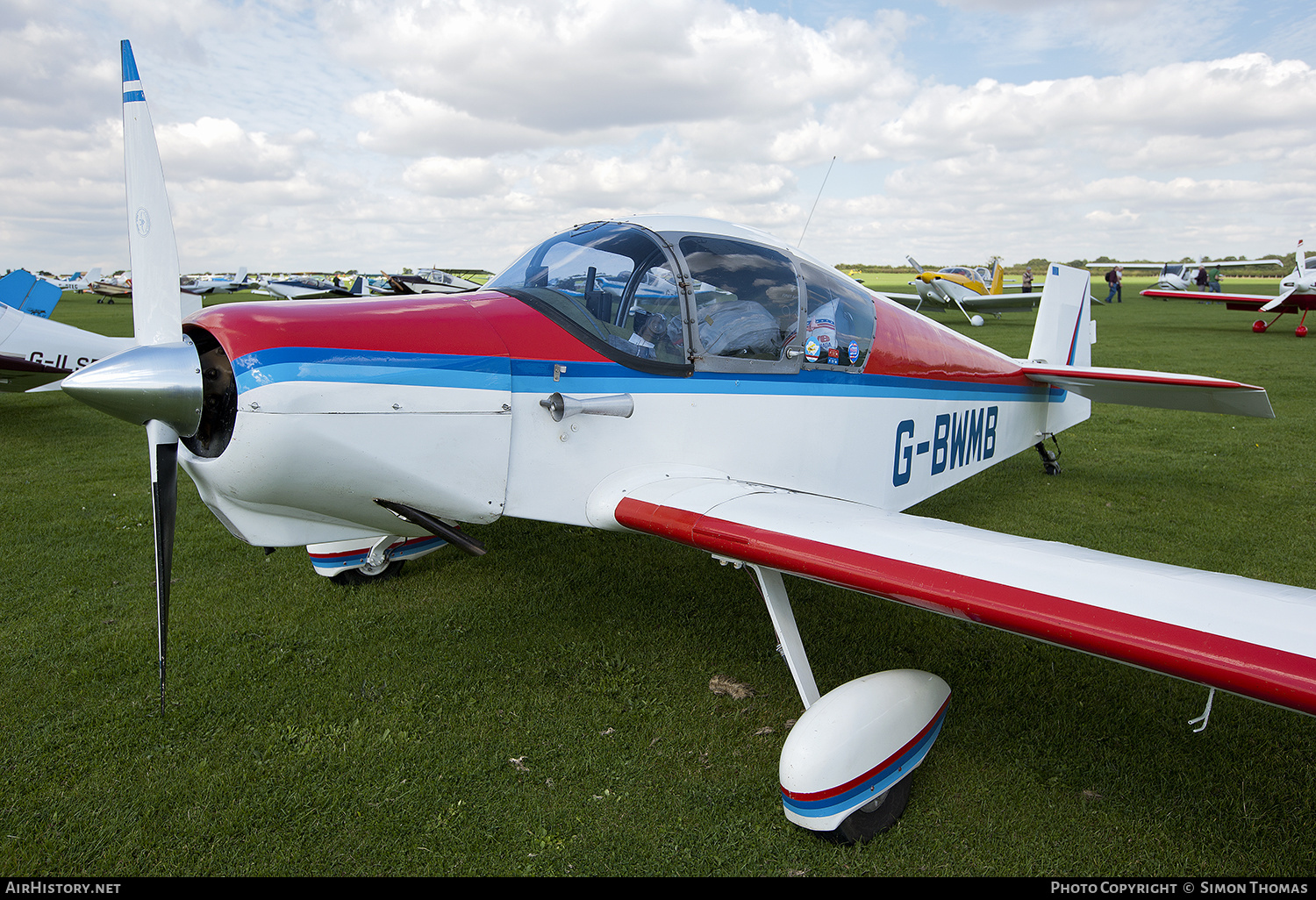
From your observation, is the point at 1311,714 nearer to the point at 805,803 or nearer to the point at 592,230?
the point at 805,803

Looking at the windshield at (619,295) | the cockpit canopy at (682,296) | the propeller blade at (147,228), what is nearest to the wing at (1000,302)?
the cockpit canopy at (682,296)

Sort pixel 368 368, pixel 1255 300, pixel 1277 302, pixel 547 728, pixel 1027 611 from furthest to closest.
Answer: pixel 1255 300
pixel 1277 302
pixel 547 728
pixel 368 368
pixel 1027 611

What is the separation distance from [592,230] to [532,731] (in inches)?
91.9

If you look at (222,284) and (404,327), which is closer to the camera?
(404,327)

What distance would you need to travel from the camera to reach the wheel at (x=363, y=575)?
439cm

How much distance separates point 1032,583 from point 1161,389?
12.8 ft

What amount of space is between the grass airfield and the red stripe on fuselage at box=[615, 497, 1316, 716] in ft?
3.08

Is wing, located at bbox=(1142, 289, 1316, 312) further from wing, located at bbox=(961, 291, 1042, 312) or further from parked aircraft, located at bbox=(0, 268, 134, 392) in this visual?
parked aircraft, located at bbox=(0, 268, 134, 392)

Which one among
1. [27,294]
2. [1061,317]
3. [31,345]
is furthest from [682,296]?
[27,294]

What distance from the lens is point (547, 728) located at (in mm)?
3090

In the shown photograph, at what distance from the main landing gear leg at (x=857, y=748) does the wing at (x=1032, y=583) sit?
0.24 m

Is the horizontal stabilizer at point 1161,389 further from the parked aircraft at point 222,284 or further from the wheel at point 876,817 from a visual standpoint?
the parked aircraft at point 222,284

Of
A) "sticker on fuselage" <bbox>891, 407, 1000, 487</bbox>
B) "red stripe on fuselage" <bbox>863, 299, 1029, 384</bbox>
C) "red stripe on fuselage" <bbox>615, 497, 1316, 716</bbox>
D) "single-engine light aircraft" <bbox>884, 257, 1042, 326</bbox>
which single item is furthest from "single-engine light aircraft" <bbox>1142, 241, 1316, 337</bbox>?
"red stripe on fuselage" <bbox>615, 497, 1316, 716</bbox>

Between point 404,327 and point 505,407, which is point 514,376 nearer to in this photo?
point 505,407
